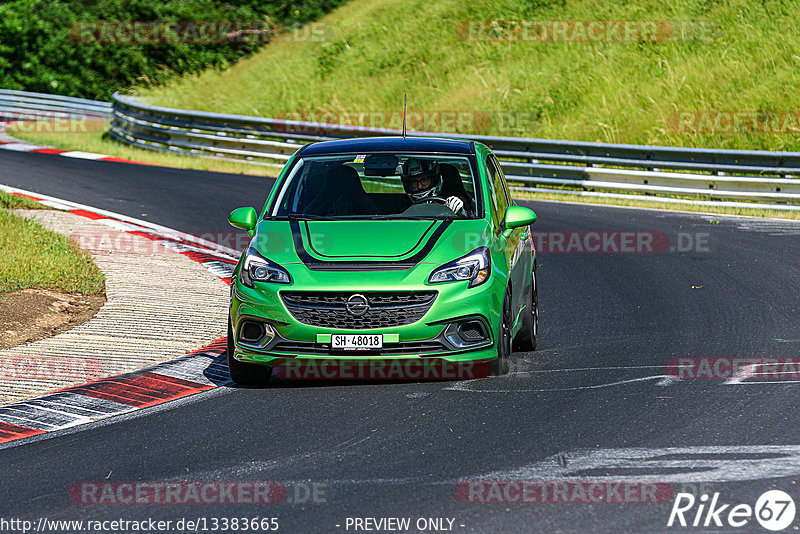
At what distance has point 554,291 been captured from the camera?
488 inches

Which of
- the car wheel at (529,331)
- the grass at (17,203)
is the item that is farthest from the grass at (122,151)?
the car wheel at (529,331)

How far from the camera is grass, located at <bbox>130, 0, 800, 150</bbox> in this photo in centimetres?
2733

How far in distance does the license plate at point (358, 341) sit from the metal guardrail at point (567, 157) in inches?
524

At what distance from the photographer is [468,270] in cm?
800

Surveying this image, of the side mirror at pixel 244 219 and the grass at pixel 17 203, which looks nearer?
the side mirror at pixel 244 219

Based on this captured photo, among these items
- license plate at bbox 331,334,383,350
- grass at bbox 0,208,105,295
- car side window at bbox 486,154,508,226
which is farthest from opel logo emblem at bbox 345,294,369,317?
grass at bbox 0,208,105,295

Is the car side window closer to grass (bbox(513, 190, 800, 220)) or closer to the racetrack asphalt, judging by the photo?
the racetrack asphalt

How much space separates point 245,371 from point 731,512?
13.1 feet

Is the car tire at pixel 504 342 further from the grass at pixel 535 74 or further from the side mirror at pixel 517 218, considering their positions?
the grass at pixel 535 74

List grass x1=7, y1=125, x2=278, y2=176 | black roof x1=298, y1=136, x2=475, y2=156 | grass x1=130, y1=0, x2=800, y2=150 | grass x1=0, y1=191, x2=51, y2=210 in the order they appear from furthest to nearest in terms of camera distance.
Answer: grass x1=130, y1=0, x2=800, y2=150, grass x1=7, y1=125, x2=278, y2=176, grass x1=0, y1=191, x2=51, y2=210, black roof x1=298, y1=136, x2=475, y2=156

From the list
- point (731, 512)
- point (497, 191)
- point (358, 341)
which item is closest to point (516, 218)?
point (497, 191)

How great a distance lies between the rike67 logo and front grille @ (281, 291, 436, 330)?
8.80 ft

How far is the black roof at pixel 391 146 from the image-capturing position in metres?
9.32

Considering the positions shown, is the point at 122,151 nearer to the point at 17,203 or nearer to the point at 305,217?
the point at 17,203
